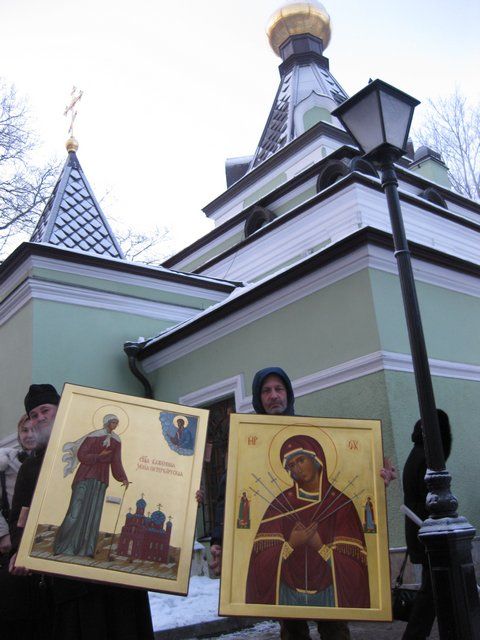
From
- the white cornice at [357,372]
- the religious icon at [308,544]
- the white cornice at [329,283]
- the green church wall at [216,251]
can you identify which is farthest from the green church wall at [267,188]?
the religious icon at [308,544]

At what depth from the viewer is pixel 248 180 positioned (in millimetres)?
17719

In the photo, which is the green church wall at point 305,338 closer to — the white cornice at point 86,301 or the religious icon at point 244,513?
the white cornice at point 86,301

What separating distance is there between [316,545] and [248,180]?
15.3 m

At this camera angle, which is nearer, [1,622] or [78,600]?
[78,600]

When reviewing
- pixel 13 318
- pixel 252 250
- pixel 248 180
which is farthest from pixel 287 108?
pixel 13 318

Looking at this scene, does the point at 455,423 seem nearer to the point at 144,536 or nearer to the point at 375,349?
the point at 375,349

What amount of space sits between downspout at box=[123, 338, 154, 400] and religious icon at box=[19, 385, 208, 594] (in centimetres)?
678

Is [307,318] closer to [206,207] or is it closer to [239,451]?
[239,451]

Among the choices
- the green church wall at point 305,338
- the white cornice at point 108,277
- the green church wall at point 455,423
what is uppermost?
the white cornice at point 108,277

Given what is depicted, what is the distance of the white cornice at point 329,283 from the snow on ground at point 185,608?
344cm

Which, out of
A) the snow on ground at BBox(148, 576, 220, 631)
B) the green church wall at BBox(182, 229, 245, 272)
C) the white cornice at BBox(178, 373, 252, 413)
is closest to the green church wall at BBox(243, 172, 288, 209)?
the green church wall at BBox(182, 229, 245, 272)

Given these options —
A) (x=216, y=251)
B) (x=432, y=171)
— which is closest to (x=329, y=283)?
(x=216, y=251)

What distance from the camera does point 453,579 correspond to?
363 cm

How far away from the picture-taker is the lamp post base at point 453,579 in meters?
3.56
